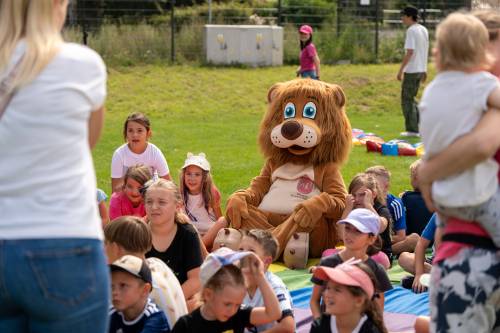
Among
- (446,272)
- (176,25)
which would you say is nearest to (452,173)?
(446,272)

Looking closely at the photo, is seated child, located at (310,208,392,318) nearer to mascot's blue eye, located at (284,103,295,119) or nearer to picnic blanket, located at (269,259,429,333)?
picnic blanket, located at (269,259,429,333)

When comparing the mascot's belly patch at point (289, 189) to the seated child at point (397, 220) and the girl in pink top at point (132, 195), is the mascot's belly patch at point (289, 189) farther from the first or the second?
the girl in pink top at point (132, 195)

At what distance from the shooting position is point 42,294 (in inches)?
103

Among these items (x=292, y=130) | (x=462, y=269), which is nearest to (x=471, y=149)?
(x=462, y=269)

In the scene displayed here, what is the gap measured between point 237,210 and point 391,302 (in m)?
1.56

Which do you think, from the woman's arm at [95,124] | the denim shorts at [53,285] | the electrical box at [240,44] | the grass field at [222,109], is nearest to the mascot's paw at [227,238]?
the woman's arm at [95,124]

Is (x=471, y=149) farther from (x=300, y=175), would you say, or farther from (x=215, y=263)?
(x=300, y=175)

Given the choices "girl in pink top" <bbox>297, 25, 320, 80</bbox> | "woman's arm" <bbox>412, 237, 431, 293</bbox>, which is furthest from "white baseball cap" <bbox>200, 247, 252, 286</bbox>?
"girl in pink top" <bbox>297, 25, 320, 80</bbox>

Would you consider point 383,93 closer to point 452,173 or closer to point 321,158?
point 321,158

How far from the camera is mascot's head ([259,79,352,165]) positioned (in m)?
6.95

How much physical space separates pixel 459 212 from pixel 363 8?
902 inches

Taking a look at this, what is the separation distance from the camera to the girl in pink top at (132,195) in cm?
678

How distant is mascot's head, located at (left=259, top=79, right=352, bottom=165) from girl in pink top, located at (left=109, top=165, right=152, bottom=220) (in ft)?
3.30

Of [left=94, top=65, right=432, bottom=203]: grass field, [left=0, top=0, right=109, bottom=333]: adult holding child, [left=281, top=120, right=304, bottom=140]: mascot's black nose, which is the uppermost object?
[left=0, top=0, right=109, bottom=333]: adult holding child
